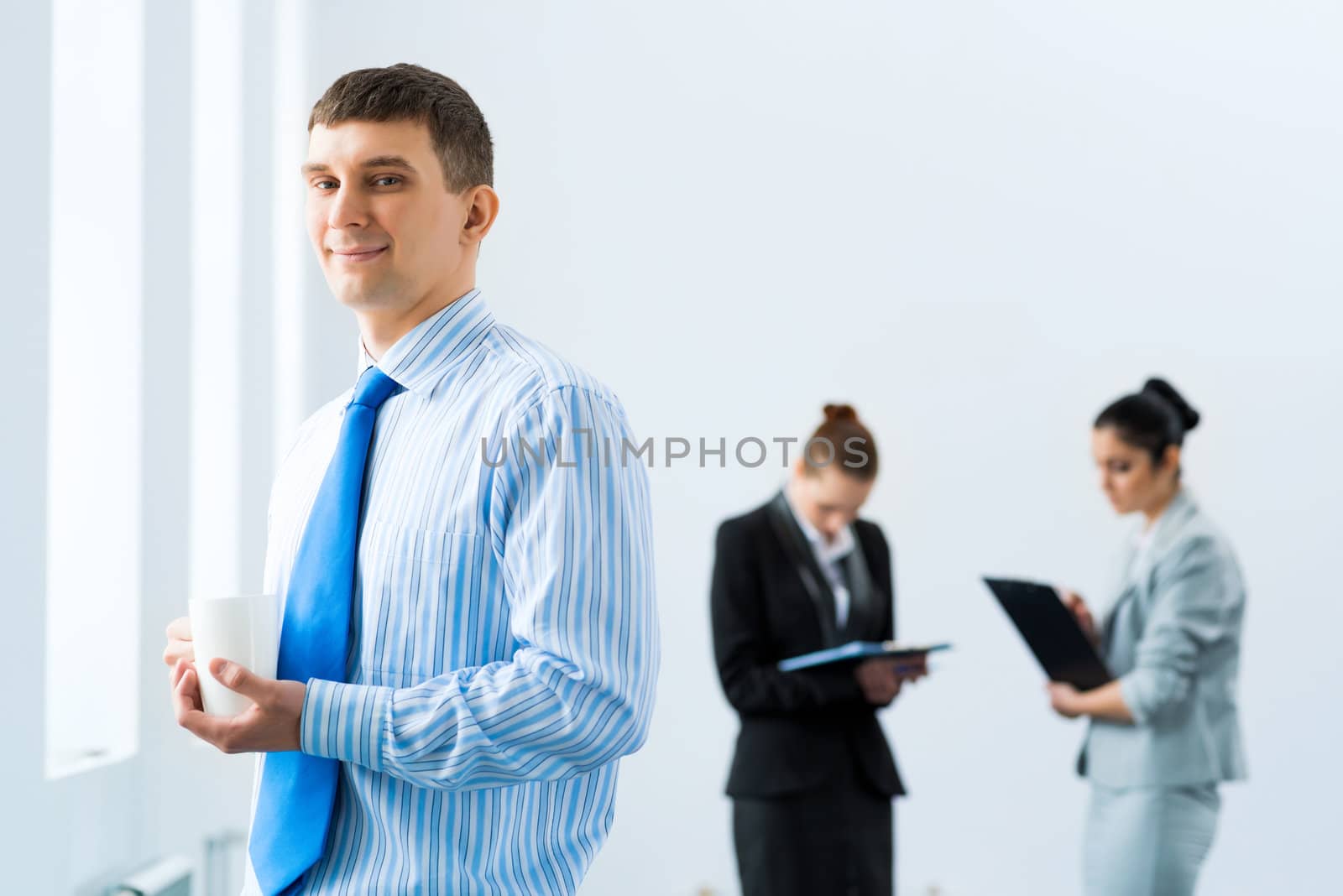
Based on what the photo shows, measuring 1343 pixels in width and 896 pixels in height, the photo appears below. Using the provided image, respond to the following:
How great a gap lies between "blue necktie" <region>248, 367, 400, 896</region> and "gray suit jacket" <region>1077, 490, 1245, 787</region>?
75.7 inches

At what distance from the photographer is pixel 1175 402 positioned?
2.68 meters

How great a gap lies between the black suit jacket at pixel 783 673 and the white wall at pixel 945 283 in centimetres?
58

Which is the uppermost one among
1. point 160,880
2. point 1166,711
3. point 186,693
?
point 186,693

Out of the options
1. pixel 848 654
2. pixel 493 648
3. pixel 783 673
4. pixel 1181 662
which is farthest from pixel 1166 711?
pixel 493 648

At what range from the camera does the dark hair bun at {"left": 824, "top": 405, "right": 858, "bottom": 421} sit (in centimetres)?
300

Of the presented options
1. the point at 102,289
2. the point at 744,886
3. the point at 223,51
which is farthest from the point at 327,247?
the point at 744,886

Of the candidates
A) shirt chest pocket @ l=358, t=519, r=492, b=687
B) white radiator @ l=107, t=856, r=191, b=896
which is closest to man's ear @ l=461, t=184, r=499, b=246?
shirt chest pocket @ l=358, t=519, r=492, b=687

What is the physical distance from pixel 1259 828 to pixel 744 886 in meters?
1.52

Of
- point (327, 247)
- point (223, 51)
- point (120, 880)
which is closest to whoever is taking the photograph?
point (327, 247)

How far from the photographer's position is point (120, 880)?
5.74 ft

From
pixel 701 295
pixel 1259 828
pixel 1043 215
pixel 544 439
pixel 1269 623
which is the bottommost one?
pixel 1259 828

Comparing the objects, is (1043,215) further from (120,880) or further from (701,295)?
(120,880)

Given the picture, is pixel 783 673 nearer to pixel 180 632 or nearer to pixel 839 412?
pixel 839 412

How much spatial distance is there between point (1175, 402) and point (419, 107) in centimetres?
217
